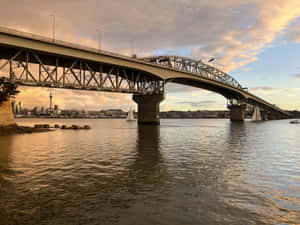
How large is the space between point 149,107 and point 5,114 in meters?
44.9

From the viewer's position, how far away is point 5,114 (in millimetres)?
39625

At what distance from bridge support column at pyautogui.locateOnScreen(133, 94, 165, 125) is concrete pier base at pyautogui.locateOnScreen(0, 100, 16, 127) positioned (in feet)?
141

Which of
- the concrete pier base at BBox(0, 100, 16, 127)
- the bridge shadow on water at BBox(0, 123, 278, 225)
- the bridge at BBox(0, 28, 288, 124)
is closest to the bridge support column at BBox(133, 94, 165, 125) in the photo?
the bridge at BBox(0, 28, 288, 124)

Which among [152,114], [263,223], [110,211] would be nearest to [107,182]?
[110,211]

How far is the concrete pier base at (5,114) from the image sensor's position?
1531 inches

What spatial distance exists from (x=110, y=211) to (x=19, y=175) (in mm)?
7302

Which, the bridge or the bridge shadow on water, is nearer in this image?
the bridge shadow on water

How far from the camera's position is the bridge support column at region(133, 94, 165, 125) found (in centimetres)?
7431

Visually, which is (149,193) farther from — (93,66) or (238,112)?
(238,112)

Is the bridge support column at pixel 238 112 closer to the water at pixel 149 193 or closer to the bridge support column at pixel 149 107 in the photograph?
the bridge support column at pixel 149 107

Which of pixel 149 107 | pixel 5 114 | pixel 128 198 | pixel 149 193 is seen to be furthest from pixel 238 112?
pixel 128 198

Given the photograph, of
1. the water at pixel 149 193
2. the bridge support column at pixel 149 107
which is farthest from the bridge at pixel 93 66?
the water at pixel 149 193

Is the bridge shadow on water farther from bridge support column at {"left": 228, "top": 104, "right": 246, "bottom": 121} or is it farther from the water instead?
bridge support column at {"left": 228, "top": 104, "right": 246, "bottom": 121}

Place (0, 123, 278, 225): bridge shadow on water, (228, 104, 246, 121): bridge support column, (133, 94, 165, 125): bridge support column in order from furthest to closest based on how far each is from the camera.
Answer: (228, 104, 246, 121): bridge support column < (133, 94, 165, 125): bridge support column < (0, 123, 278, 225): bridge shadow on water
